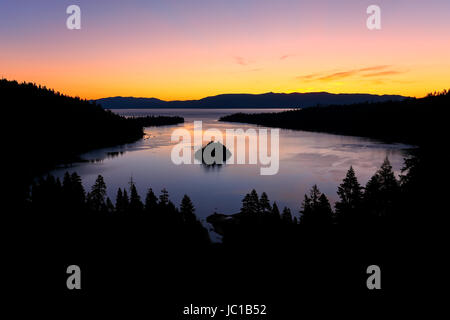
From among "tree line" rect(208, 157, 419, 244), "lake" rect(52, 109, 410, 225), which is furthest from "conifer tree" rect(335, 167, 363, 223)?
"lake" rect(52, 109, 410, 225)

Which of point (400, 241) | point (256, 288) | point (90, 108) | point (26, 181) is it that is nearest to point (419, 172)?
point (400, 241)

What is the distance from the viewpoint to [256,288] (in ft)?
70.8

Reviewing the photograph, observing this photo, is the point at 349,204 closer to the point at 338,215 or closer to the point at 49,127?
the point at 338,215

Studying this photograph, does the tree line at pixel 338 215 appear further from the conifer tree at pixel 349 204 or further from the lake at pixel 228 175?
the lake at pixel 228 175

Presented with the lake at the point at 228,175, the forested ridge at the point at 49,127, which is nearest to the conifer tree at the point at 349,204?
the lake at the point at 228,175

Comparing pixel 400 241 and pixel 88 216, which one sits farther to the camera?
pixel 88 216

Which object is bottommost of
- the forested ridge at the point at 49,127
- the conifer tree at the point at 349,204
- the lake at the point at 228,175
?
the lake at the point at 228,175

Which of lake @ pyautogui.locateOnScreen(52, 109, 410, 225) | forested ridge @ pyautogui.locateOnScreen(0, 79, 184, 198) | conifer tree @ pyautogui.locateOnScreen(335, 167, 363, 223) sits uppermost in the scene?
forested ridge @ pyautogui.locateOnScreen(0, 79, 184, 198)

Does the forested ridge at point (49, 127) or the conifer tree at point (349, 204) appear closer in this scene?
the conifer tree at point (349, 204)

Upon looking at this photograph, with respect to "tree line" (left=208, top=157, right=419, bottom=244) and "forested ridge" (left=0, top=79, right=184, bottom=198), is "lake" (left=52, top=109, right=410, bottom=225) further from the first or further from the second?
"forested ridge" (left=0, top=79, right=184, bottom=198)

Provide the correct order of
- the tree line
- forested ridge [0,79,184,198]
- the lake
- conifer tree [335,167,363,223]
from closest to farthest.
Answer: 1. the tree line
2. conifer tree [335,167,363,223]
3. the lake
4. forested ridge [0,79,184,198]

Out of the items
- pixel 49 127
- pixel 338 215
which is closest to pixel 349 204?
pixel 338 215
